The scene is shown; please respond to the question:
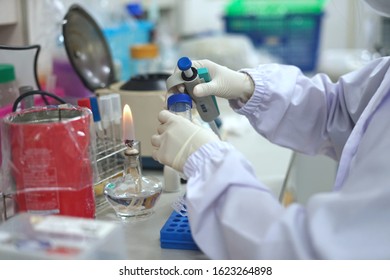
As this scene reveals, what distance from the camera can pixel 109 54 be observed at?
140cm

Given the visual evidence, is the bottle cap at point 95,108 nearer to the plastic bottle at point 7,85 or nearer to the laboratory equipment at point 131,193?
the laboratory equipment at point 131,193

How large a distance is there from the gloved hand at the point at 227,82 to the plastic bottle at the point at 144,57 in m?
0.71

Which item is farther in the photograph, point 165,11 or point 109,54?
point 165,11

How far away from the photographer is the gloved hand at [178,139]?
2.58 ft

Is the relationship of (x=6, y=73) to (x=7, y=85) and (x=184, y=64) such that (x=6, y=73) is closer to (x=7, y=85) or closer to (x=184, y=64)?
(x=7, y=85)

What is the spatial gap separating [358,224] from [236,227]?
0.50 ft

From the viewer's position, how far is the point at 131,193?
883mm

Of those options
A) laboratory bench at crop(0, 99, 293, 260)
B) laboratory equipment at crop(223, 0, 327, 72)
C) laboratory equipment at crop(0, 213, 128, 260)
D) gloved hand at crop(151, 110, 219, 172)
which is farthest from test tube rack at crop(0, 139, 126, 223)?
laboratory equipment at crop(223, 0, 327, 72)

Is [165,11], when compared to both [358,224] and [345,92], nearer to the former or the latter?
[345,92]

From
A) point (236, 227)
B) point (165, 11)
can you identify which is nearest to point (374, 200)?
point (236, 227)

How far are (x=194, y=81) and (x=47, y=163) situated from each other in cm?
31

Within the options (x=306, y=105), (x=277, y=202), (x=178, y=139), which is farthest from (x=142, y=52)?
(x=277, y=202)

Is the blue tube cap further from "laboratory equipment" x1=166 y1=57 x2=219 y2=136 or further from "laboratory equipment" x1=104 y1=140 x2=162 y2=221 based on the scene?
"laboratory equipment" x1=104 y1=140 x2=162 y2=221
